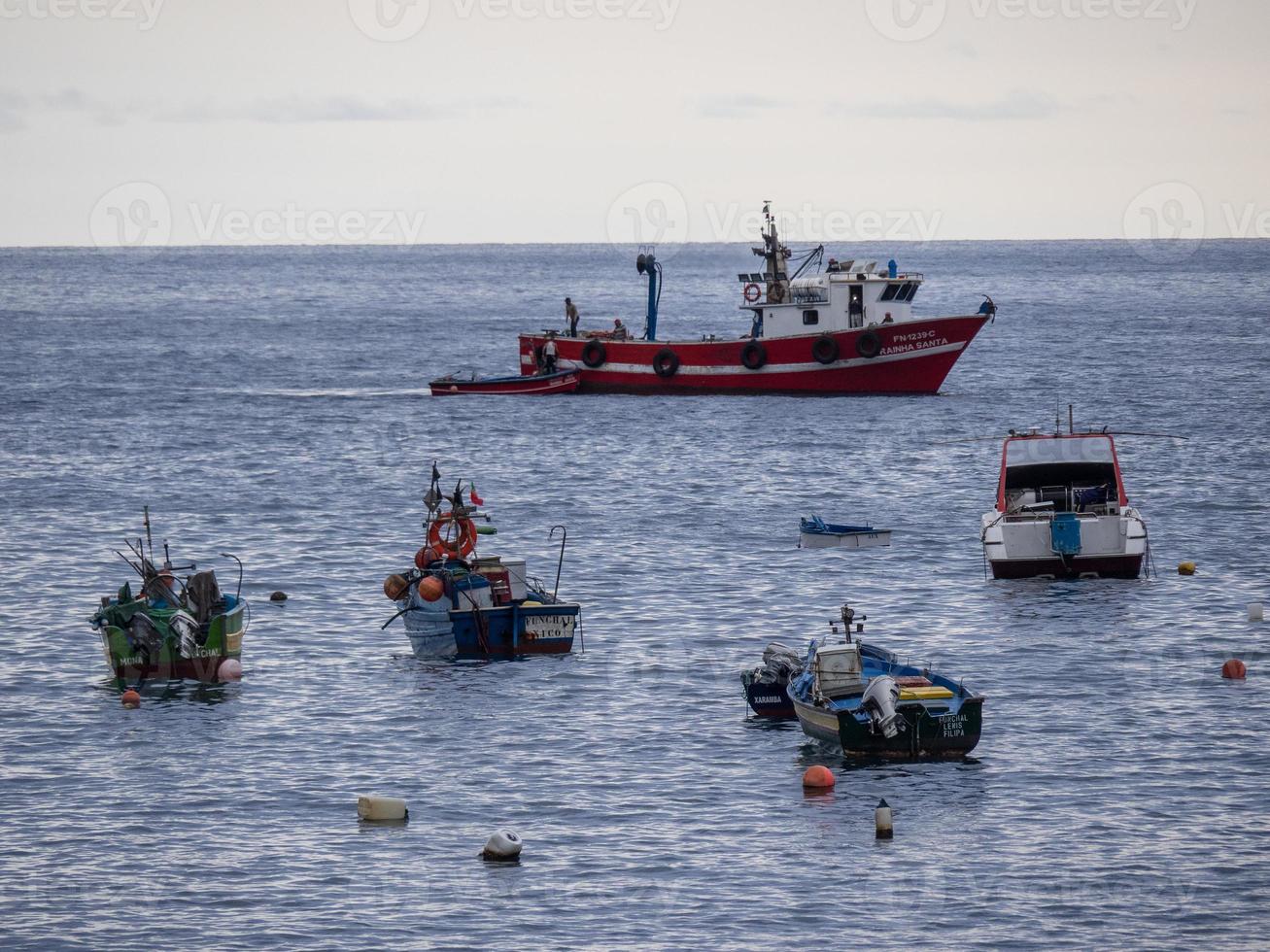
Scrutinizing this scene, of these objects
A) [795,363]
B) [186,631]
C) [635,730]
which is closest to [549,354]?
[795,363]

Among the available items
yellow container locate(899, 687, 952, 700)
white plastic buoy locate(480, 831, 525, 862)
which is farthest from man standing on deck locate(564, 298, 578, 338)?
white plastic buoy locate(480, 831, 525, 862)

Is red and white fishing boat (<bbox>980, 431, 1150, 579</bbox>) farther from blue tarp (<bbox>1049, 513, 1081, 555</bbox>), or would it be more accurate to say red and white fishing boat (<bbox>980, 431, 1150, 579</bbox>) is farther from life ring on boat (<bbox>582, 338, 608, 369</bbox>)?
life ring on boat (<bbox>582, 338, 608, 369</bbox>)

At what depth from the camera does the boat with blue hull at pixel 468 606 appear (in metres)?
37.8

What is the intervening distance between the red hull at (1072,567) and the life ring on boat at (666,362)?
4102cm

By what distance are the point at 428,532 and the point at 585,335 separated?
52164 mm

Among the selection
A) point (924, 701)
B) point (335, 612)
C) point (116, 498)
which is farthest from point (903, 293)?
point (924, 701)

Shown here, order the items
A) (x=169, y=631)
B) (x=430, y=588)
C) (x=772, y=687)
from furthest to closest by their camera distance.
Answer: (x=430, y=588), (x=169, y=631), (x=772, y=687)

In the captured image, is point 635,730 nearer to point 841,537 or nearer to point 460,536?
point 460,536

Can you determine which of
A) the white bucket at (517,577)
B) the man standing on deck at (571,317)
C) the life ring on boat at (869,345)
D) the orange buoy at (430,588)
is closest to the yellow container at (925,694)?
the white bucket at (517,577)

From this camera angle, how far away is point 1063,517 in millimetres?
44500

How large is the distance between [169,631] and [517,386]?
188 ft

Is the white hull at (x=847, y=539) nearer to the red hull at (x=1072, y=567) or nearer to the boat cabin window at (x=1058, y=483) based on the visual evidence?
the boat cabin window at (x=1058, y=483)

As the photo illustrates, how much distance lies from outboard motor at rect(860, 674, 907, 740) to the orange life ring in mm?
10822

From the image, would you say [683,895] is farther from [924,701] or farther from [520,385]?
[520,385]
